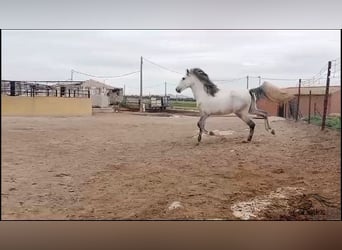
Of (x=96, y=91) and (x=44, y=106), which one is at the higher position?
(x=96, y=91)

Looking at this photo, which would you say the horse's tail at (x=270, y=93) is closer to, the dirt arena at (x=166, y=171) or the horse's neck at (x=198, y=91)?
the dirt arena at (x=166, y=171)

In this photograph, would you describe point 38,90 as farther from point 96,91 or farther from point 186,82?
point 186,82

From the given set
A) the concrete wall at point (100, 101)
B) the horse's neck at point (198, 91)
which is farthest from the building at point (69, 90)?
the horse's neck at point (198, 91)

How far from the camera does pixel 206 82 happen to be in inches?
121

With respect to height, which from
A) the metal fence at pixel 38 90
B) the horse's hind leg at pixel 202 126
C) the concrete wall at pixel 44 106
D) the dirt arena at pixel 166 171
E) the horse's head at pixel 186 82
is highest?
the horse's head at pixel 186 82

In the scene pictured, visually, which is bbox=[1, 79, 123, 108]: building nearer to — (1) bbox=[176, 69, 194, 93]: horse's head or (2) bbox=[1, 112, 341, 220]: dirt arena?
(2) bbox=[1, 112, 341, 220]: dirt arena

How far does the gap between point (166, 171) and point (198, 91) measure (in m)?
0.64

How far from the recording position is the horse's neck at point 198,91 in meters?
3.07

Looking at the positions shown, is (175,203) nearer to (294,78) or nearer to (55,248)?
(55,248)

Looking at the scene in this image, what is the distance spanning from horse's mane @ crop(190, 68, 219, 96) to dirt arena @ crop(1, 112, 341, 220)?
208mm

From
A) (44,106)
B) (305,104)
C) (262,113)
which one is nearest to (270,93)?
(262,113)

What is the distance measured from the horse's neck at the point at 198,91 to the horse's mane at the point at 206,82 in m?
0.03
